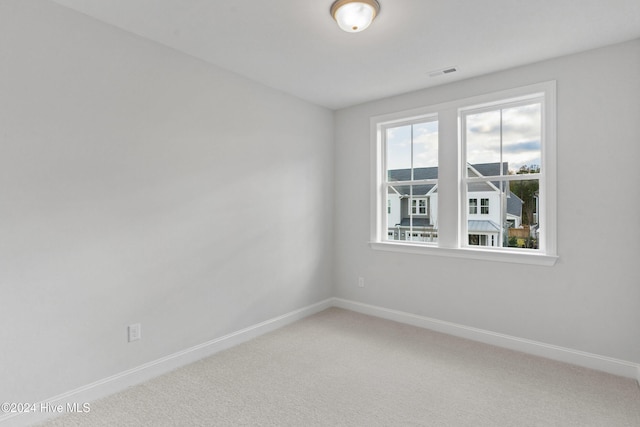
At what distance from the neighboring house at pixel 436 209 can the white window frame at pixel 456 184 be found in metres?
0.09

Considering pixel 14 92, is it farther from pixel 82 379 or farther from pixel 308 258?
pixel 308 258

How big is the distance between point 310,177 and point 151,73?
80.6 inches

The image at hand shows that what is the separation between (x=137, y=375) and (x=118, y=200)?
1310 mm

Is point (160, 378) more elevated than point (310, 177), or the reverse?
point (310, 177)

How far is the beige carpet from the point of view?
2.13m

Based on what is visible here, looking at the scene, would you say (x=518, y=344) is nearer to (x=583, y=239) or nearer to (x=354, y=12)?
(x=583, y=239)

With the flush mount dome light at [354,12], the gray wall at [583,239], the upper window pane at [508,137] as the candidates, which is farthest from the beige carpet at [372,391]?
the flush mount dome light at [354,12]

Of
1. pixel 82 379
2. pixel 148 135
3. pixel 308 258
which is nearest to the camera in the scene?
pixel 82 379

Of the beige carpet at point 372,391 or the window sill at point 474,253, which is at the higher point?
the window sill at point 474,253

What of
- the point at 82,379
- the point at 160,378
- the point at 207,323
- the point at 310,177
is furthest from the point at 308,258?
the point at 82,379

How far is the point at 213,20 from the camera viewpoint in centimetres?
234

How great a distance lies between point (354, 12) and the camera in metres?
2.12

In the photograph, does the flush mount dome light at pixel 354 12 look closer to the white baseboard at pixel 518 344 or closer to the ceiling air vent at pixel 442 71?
the ceiling air vent at pixel 442 71

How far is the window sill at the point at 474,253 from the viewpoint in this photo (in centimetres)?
303
